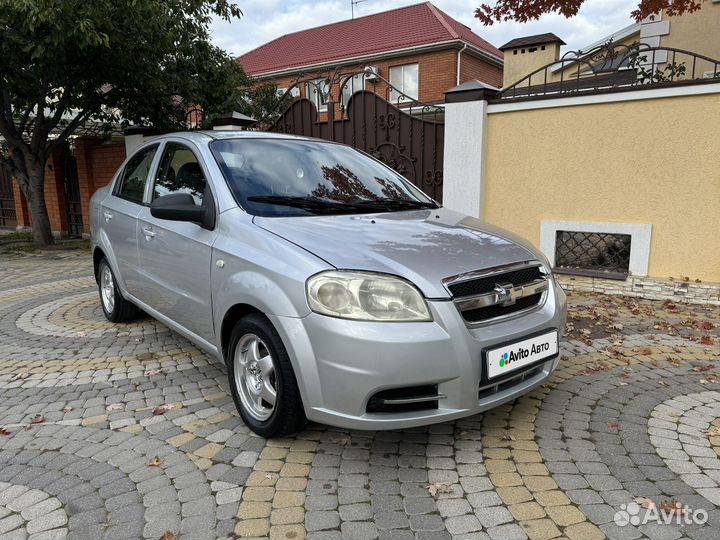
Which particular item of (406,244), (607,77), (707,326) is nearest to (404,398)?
(406,244)

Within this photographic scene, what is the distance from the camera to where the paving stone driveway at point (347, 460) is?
7.47 ft

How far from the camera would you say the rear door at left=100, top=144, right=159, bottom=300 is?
4352mm

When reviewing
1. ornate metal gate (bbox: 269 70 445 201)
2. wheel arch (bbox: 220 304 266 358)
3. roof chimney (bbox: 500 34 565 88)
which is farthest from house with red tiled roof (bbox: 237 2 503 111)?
wheel arch (bbox: 220 304 266 358)

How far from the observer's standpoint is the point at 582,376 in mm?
3850

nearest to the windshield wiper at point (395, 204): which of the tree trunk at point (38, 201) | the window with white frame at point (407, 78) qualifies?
the tree trunk at point (38, 201)

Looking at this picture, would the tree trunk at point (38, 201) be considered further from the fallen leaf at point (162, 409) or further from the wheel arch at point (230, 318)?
the wheel arch at point (230, 318)

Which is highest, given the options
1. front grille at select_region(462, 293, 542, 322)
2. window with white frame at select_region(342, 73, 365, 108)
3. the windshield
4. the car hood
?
window with white frame at select_region(342, 73, 365, 108)

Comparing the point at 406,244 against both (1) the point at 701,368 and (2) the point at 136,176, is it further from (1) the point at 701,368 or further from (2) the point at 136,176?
(2) the point at 136,176

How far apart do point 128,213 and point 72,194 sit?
421 inches

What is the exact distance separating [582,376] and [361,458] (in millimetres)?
1932

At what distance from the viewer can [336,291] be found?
8.22ft

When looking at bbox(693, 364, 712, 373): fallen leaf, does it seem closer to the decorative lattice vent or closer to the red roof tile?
the decorative lattice vent

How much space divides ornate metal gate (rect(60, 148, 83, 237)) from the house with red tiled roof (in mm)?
8174

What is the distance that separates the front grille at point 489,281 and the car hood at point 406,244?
61 millimetres
